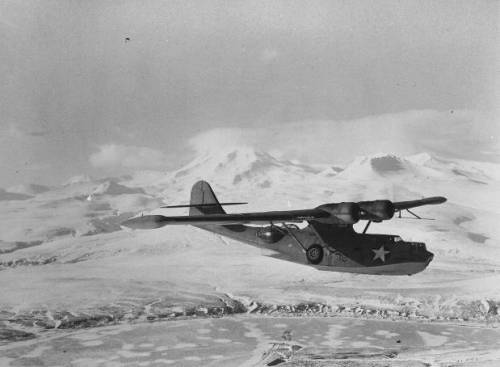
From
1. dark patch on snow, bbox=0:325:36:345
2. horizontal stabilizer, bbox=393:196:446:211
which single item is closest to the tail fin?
horizontal stabilizer, bbox=393:196:446:211

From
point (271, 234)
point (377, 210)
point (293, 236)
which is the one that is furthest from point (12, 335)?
point (377, 210)

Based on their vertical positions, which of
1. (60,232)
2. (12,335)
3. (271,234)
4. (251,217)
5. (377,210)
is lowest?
(12,335)

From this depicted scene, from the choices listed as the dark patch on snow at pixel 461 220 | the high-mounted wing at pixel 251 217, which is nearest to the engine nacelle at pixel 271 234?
the high-mounted wing at pixel 251 217

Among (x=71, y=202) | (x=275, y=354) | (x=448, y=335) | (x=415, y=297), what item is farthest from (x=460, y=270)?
(x=71, y=202)

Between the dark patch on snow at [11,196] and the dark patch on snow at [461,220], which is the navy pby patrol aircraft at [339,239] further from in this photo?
the dark patch on snow at [11,196]

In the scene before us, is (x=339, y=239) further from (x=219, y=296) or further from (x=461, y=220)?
(x=461, y=220)

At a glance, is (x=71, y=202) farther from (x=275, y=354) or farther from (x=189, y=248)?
(x=275, y=354)

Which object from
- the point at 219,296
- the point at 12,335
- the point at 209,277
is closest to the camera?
the point at 12,335

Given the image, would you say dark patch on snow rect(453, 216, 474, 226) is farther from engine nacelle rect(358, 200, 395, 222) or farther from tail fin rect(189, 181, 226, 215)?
engine nacelle rect(358, 200, 395, 222)
